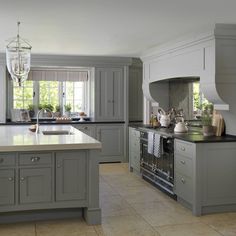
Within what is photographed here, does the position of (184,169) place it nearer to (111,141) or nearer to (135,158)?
(135,158)

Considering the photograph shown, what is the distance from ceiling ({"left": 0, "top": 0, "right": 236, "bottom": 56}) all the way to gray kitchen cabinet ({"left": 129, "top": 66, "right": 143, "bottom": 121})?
2.10 m

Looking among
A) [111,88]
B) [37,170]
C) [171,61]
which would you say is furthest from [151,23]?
[111,88]

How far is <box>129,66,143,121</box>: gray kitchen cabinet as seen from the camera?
8.17 m

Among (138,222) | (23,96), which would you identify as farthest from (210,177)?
(23,96)

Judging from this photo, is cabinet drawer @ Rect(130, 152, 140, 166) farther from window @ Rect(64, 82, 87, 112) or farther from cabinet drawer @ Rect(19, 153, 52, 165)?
cabinet drawer @ Rect(19, 153, 52, 165)

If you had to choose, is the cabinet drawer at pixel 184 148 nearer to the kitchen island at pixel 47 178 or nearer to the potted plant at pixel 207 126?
the potted plant at pixel 207 126

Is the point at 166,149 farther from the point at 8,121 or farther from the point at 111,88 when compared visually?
the point at 8,121

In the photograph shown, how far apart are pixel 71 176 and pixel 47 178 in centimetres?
25

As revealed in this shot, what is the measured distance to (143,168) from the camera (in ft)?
20.2

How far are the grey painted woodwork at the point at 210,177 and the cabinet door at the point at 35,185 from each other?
161 cm

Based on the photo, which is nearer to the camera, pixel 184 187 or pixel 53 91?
pixel 184 187

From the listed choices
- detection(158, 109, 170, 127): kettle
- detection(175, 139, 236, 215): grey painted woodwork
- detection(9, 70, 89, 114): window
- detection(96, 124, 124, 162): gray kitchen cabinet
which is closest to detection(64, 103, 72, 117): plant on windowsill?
detection(9, 70, 89, 114): window

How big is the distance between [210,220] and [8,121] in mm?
4842

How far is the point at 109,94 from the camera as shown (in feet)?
25.6
